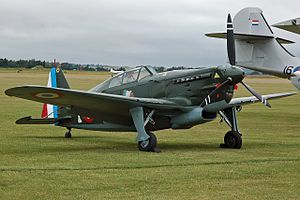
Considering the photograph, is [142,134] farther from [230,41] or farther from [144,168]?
[230,41]

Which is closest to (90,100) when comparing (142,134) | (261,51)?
(142,134)

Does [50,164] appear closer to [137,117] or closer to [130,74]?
[137,117]

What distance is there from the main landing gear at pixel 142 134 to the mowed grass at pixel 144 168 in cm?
24

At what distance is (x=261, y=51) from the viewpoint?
20.9m

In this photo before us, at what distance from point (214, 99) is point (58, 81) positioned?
14.6ft

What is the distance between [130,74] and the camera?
1206cm

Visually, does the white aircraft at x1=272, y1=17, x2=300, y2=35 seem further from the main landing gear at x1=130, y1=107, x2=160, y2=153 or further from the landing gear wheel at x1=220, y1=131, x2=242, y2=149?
the main landing gear at x1=130, y1=107, x2=160, y2=153

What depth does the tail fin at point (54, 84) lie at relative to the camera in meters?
13.5

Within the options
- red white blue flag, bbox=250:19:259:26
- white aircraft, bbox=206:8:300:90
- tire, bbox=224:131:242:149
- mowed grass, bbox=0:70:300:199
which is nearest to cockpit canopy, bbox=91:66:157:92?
mowed grass, bbox=0:70:300:199

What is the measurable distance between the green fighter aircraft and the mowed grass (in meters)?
0.47

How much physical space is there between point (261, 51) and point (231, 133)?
9.73 m

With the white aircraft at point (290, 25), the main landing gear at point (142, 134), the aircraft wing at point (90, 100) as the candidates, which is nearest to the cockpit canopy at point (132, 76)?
the aircraft wing at point (90, 100)

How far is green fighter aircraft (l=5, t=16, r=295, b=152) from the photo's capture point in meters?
10.8

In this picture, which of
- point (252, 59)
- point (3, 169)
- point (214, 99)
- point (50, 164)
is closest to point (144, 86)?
point (214, 99)
